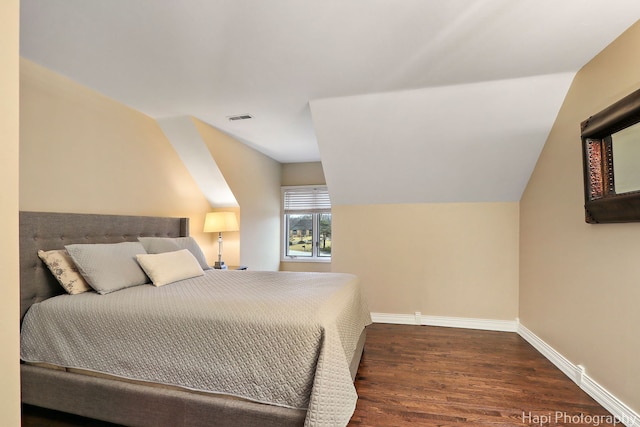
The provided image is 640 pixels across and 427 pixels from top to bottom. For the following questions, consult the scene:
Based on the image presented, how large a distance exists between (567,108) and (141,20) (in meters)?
3.09

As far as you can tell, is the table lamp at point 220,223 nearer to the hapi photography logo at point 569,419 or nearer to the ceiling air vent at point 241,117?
the ceiling air vent at point 241,117

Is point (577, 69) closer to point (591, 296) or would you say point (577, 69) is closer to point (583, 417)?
point (591, 296)

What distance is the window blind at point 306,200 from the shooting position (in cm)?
556

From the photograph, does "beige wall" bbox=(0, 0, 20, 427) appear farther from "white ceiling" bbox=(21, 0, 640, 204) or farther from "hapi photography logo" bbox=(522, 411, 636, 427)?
"hapi photography logo" bbox=(522, 411, 636, 427)

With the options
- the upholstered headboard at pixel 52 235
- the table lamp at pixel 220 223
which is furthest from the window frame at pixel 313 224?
the upholstered headboard at pixel 52 235

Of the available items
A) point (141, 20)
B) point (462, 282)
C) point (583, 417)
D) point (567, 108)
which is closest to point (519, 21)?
point (567, 108)

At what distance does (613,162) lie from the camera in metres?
2.00

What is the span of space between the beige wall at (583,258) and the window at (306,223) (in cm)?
306

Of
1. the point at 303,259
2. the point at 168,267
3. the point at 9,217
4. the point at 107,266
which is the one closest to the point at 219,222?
the point at 168,267

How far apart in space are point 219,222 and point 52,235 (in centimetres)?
182

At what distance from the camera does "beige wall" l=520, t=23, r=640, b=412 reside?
6.22 ft

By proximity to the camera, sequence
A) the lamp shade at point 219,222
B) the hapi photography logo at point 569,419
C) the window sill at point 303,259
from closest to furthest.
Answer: the hapi photography logo at point 569,419, the lamp shade at point 219,222, the window sill at point 303,259

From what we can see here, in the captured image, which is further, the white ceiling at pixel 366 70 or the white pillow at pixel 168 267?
the white pillow at pixel 168 267

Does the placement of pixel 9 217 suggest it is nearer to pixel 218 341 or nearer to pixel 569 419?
pixel 218 341
